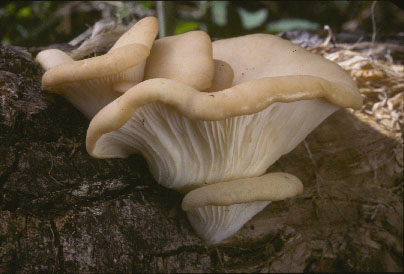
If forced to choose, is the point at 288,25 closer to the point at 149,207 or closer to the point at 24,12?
the point at 149,207

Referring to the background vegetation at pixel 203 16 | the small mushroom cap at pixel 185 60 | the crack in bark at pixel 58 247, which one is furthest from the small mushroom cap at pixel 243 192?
the background vegetation at pixel 203 16

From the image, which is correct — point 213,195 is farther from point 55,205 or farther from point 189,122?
point 55,205

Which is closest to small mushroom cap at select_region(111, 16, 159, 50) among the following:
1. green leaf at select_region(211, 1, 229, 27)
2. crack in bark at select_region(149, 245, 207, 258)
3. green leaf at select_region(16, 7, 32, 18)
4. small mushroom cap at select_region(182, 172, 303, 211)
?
small mushroom cap at select_region(182, 172, 303, 211)

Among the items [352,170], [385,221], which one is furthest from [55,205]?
[385,221]

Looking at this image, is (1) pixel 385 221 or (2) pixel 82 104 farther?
(1) pixel 385 221

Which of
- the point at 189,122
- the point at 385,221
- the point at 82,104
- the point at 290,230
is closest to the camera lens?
the point at 189,122

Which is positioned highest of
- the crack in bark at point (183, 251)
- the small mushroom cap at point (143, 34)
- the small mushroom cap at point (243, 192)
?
the small mushroom cap at point (143, 34)

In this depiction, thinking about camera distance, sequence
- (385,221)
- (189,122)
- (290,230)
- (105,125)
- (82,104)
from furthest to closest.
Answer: (385,221), (290,230), (82,104), (189,122), (105,125)

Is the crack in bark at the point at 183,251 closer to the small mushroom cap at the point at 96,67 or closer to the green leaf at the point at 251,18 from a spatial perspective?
the small mushroom cap at the point at 96,67
